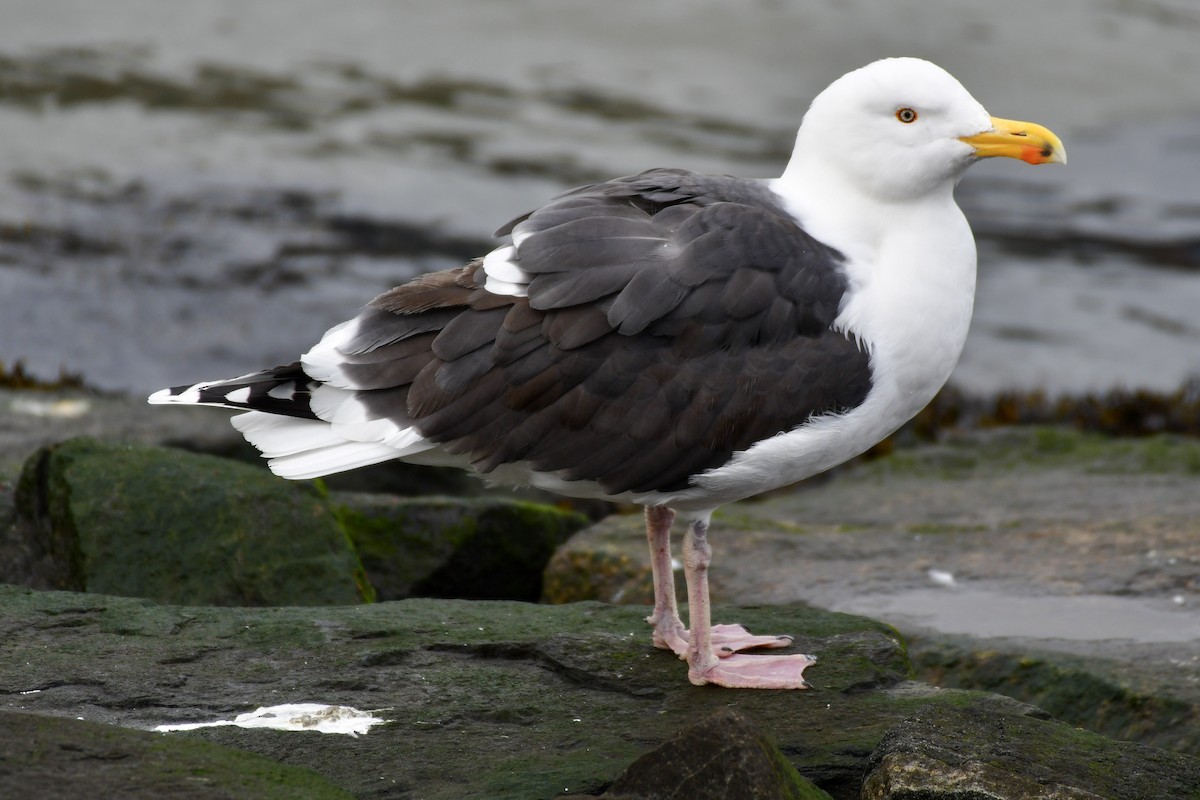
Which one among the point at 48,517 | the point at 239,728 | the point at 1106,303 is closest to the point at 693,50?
the point at 1106,303

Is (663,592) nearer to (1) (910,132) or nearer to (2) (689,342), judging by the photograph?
(2) (689,342)

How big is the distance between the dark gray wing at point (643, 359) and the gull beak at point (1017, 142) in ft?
2.58

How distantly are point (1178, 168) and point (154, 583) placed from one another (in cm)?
1525

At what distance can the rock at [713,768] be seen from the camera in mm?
3766

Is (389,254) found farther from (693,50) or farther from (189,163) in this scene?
(693,50)

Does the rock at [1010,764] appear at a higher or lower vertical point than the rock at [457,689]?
higher

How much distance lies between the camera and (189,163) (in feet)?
53.8

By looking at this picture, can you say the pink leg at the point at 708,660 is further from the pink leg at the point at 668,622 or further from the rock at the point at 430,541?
the rock at the point at 430,541

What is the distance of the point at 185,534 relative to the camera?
6180 millimetres

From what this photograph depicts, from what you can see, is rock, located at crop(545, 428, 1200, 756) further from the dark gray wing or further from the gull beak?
the gull beak

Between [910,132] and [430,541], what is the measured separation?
318 centimetres

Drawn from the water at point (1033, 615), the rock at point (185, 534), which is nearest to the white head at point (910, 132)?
the water at point (1033, 615)

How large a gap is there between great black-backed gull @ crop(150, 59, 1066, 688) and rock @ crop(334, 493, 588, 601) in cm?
190

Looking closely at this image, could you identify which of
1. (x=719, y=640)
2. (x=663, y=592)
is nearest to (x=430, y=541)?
(x=663, y=592)
